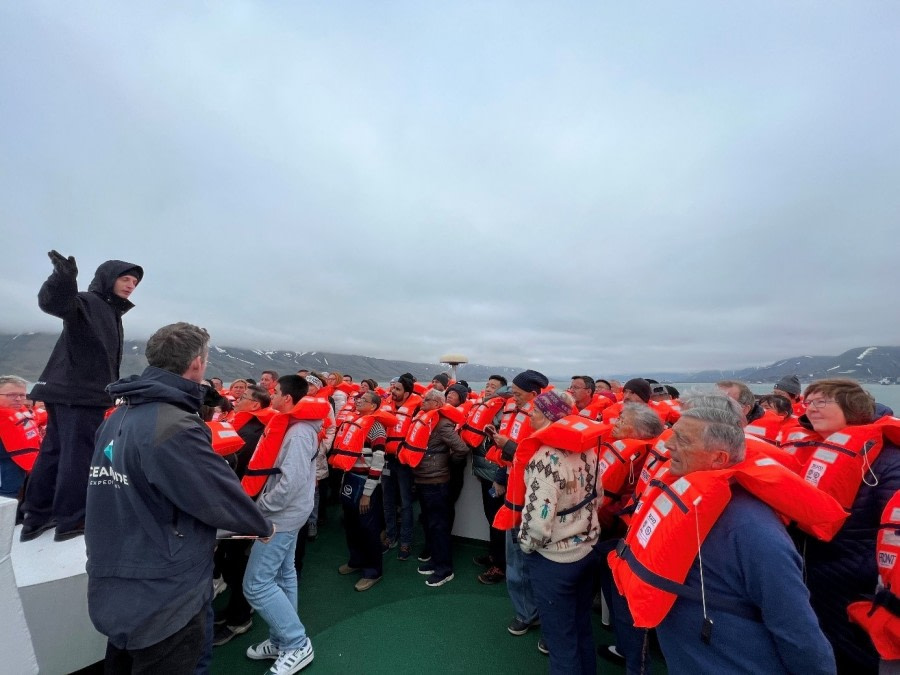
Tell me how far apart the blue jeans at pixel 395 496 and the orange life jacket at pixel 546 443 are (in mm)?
2493

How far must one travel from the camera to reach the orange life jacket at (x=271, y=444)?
321cm

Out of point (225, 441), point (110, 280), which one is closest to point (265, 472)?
point (225, 441)

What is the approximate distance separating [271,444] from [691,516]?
2977 millimetres

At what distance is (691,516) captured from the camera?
1.54 metres

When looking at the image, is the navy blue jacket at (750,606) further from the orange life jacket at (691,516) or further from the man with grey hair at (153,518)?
the man with grey hair at (153,518)

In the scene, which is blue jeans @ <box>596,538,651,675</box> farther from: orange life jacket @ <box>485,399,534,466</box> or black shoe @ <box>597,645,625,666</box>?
orange life jacket @ <box>485,399,534,466</box>

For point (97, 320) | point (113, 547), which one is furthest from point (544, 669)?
point (97, 320)

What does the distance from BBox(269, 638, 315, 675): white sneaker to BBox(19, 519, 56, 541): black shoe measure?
6.29 ft

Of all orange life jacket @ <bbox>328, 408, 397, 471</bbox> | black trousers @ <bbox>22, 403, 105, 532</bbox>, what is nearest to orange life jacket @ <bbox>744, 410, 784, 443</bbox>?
orange life jacket @ <bbox>328, 408, 397, 471</bbox>

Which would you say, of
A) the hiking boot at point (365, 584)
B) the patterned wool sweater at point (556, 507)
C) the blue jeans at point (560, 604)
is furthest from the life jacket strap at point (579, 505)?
the hiking boot at point (365, 584)

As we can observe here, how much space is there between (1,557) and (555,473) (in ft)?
7.99

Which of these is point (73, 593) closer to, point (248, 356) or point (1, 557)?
point (1, 557)

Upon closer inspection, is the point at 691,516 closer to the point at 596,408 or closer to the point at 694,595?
the point at 694,595

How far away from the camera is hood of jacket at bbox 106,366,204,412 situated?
5.88 feet
